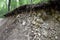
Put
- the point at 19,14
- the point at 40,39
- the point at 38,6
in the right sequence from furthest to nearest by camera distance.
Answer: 1. the point at 19,14
2. the point at 38,6
3. the point at 40,39

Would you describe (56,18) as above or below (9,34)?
above

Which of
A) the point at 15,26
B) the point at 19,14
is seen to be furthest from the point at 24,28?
the point at 19,14

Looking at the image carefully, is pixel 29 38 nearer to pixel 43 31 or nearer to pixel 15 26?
pixel 43 31

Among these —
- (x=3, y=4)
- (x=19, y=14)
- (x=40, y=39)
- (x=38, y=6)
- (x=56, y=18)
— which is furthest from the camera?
(x=3, y=4)

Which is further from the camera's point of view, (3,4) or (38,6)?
(3,4)

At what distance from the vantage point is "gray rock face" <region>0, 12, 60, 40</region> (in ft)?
20.5

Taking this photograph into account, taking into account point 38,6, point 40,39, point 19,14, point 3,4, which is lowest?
point 3,4

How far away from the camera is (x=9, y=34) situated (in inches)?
280

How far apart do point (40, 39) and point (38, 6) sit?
1.79m

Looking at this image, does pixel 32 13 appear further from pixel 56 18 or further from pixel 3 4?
pixel 3 4

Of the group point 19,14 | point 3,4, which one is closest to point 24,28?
point 19,14

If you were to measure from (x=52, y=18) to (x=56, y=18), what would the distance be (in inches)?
7.2

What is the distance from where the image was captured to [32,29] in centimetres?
656

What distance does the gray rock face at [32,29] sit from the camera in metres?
6.24
